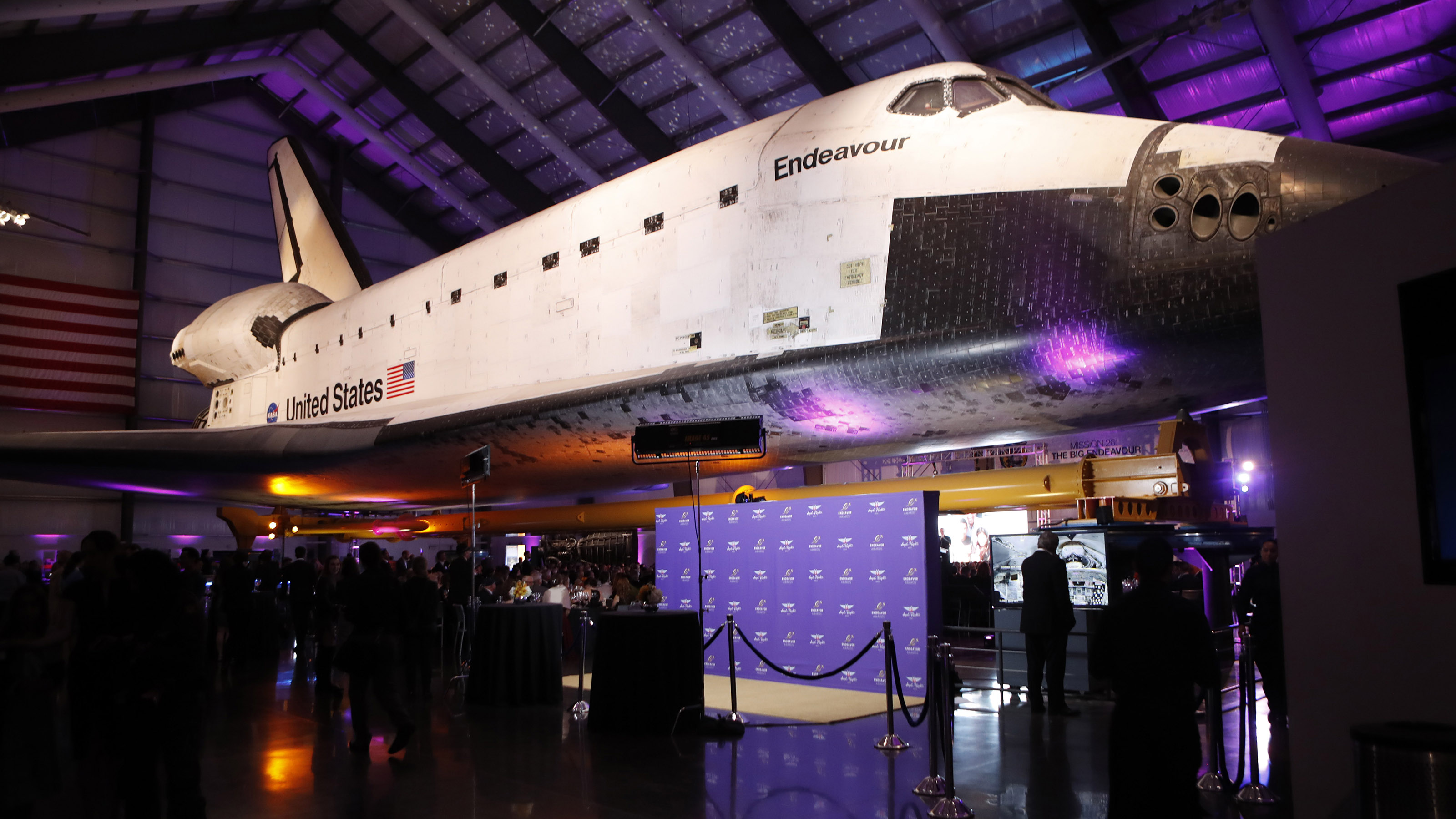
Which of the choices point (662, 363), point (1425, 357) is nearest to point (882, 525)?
point (662, 363)

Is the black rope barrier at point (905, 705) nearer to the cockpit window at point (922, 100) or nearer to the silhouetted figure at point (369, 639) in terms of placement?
the silhouetted figure at point (369, 639)

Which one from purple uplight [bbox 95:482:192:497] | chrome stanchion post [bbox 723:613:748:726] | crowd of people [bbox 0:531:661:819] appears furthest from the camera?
purple uplight [bbox 95:482:192:497]

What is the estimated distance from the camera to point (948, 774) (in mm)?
3729

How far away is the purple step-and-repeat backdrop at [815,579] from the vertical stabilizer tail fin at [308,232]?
718 centimetres

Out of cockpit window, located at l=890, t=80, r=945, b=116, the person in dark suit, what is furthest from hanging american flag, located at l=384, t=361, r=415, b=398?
the person in dark suit

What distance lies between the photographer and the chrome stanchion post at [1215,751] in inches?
166

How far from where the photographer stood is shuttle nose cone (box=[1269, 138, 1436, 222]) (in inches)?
138

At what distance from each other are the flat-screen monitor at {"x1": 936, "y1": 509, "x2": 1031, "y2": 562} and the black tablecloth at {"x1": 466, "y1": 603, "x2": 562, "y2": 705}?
1232 centimetres

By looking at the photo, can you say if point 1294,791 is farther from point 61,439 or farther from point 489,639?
point 61,439

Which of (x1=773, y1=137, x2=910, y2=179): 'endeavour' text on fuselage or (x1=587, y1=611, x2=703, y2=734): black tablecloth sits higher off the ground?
(x1=773, y1=137, x2=910, y2=179): 'endeavour' text on fuselage

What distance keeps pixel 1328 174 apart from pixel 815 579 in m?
4.79

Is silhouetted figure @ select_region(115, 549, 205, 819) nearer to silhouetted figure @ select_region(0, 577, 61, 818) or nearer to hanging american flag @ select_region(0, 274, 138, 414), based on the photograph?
silhouetted figure @ select_region(0, 577, 61, 818)

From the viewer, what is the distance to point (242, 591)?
9.47m

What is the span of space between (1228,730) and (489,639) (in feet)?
16.6
